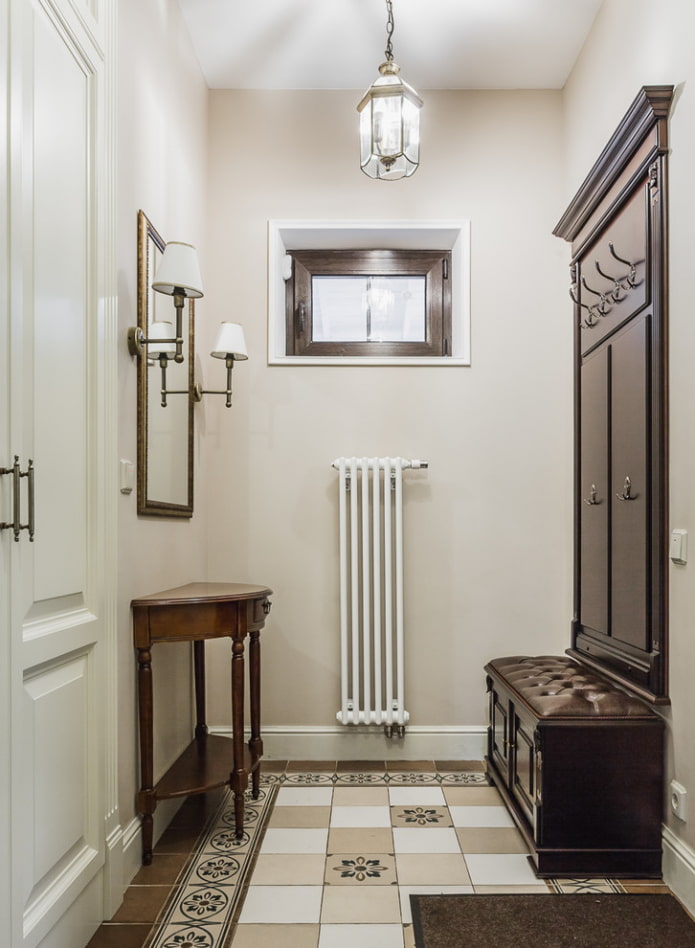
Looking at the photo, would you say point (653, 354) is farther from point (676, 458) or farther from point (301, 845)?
point (301, 845)

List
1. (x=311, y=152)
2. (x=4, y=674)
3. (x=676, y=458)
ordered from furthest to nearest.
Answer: (x=311, y=152), (x=676, y=458), (x=4, y=674)

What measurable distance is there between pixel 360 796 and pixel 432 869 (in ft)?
2.22

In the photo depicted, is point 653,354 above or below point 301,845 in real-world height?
above

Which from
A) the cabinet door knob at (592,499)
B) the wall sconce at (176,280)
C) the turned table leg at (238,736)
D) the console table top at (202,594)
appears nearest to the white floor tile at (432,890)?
the turned table leg at (238,736)

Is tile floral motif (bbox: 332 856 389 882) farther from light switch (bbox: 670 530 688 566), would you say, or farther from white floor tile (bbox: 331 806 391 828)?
light switch (bbox: 670 530 688 566)

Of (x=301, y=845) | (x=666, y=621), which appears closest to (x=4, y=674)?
(x=301, y=845)

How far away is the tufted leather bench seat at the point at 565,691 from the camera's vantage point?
2.35m

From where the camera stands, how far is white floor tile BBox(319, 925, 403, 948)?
1955 mm

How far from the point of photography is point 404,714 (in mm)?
3342

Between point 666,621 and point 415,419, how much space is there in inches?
61.3

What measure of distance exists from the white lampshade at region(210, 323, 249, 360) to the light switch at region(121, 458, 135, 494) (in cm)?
84

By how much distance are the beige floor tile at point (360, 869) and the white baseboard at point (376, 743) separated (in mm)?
952

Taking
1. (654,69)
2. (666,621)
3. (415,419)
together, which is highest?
(654,69)

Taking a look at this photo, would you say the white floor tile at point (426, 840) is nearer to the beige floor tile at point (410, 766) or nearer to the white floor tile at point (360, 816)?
the white floor tile at point (360, 816)
